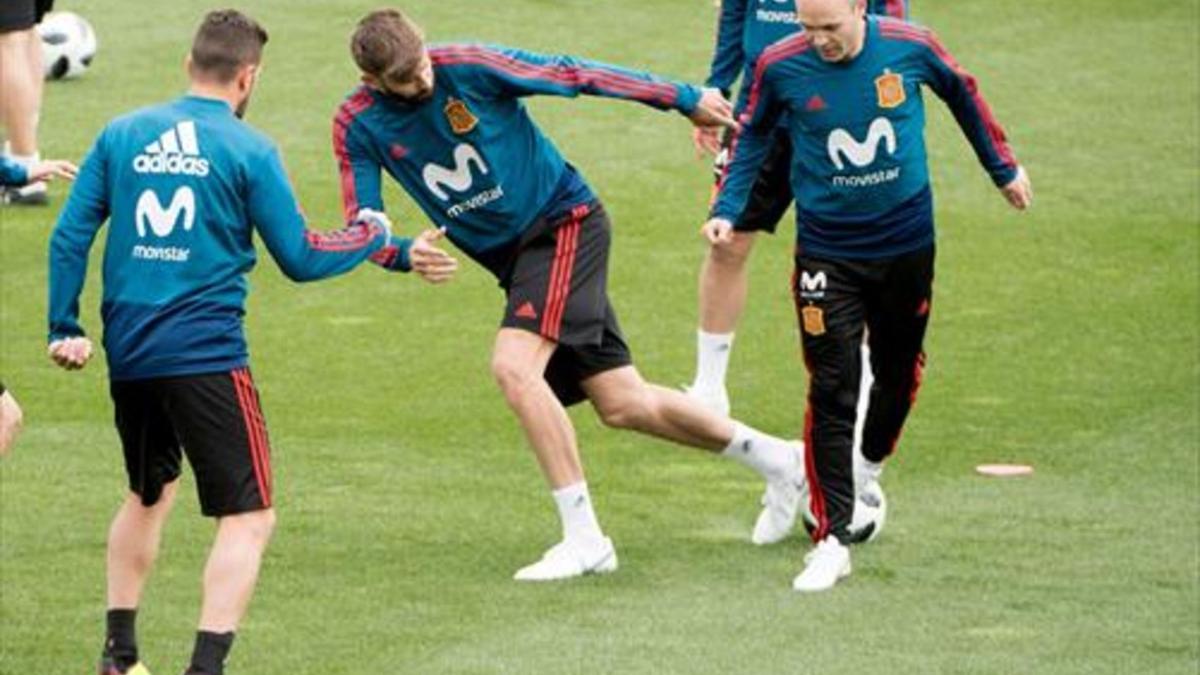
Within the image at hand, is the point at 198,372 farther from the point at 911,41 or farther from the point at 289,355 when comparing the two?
the point at 289,355

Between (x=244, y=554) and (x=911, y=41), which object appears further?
(x=911, y=41)

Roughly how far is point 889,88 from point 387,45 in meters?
1.62

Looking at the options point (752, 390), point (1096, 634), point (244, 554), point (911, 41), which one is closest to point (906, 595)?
point (1096, 634)

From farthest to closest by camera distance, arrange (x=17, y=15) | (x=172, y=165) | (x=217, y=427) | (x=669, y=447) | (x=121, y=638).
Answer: (x=17, y=15) < (x=669, y=447) < (x=121, y=638) < (x=217, y=427) < (x=172, y=165)

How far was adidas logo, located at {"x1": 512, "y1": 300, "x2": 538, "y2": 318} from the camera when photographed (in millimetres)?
10008

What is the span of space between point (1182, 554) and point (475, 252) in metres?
2.58

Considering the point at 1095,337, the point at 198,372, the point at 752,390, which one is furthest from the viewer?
the point at 1095,337

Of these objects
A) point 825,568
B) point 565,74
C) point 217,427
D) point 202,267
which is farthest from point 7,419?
→ point 825,568

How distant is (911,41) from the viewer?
9.77 m

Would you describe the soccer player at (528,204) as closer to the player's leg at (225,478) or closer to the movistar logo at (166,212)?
the movistar logo at (166,212)

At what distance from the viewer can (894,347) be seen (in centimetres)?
1023

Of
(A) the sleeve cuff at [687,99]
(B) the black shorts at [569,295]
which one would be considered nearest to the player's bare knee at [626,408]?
(B) the black shorts at [569,295]

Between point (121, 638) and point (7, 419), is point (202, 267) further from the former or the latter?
point (121, 638)

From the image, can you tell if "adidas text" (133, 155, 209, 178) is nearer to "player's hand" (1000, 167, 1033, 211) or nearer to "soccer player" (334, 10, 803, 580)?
"soccer player" (334, 10, 803, 580)
